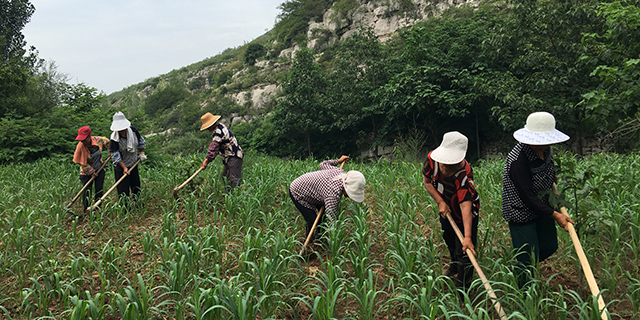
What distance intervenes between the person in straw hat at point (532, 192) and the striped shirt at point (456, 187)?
225 millimetres

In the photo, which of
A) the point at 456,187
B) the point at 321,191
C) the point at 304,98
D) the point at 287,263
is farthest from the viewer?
the point at 304,98

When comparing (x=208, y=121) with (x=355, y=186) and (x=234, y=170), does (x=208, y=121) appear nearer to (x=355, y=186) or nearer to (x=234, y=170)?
(x=234, y=170)

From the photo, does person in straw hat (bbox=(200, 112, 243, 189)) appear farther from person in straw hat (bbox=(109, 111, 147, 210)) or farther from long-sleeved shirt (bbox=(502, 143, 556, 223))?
long-sleeved shirt (bbox=(502, 143, 556, 223))

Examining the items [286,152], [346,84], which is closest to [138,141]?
[346,84]

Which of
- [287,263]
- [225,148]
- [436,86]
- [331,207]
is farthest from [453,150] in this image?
[436,86]

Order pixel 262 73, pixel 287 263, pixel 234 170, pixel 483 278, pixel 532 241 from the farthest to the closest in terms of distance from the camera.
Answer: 1. pixel 262 73
2. pixel 234 170
3. pixel 287 263
4. pixel 532 241
5. pixel 483 278

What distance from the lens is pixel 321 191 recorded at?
339 cm

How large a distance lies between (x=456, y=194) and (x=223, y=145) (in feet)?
11.1

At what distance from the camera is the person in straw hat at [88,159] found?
190 inches

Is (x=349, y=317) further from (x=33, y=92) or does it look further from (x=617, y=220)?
(x=33, y=92)

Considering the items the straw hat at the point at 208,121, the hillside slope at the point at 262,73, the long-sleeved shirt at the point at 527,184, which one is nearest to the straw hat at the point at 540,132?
the long-sleeved shirt at the point at 527,184

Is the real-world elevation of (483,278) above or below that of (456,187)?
below

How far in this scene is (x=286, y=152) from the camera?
2128 cm

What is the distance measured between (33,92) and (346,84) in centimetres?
1327
